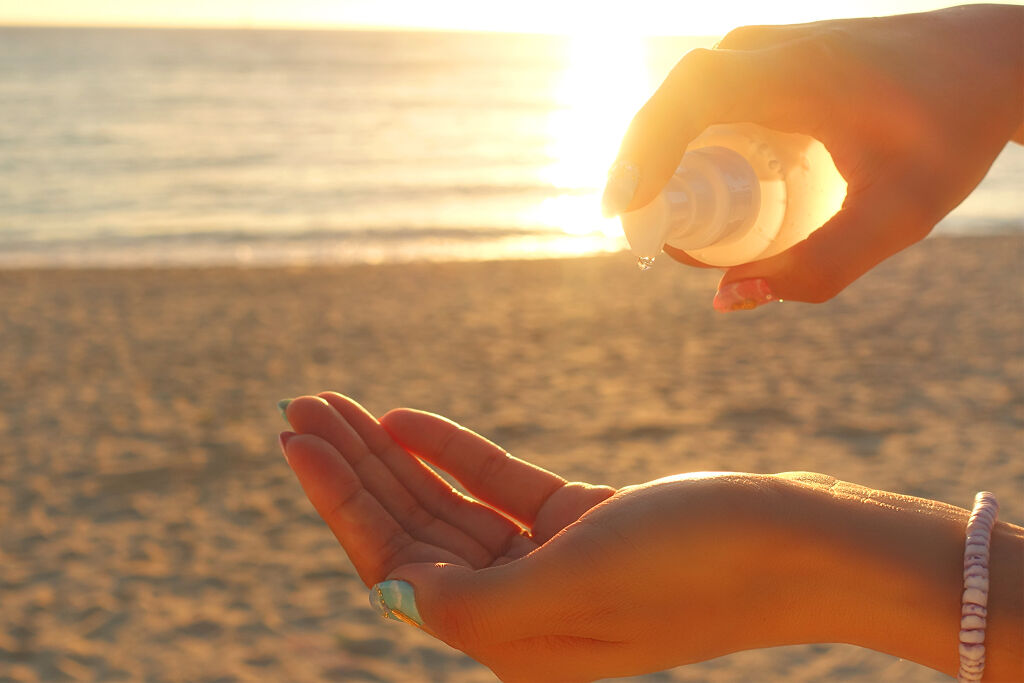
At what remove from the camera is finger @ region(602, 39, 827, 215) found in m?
1.41

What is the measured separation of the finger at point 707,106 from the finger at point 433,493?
81 centimetres

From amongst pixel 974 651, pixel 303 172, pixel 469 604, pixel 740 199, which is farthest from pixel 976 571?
pixel 303 172

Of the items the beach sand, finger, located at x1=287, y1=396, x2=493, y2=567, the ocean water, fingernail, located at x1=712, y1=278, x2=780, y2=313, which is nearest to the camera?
fingernail, located at x1=712, y1=278, x2=780, y2=313

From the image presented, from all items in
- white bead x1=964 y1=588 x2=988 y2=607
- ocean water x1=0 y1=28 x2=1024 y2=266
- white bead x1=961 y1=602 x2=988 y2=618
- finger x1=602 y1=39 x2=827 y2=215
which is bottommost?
white bead x1=961 y1=602 x2=988 y2=618

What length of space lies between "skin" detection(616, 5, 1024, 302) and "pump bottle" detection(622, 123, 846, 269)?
0.14 ft

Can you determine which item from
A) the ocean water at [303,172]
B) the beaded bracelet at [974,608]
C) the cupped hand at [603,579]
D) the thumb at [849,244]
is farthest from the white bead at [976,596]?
the ocean water at [303,172]

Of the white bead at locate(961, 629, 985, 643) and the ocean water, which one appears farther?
the ocean water

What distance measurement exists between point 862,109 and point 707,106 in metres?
0.32

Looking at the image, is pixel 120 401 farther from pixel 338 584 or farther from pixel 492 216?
pixel 492 216

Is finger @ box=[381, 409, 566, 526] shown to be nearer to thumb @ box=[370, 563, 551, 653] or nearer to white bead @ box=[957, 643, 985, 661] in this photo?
thumb @ box=[370, 563, 551, 653]

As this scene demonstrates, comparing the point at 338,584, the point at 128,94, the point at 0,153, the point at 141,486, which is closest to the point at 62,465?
the point at 141,486

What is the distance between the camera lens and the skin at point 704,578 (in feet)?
5.01

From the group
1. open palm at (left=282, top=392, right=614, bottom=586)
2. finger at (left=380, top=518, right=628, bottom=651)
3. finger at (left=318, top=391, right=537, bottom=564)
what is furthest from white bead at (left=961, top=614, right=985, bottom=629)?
finger at (left=318, top=391, right=537, bottom=564)

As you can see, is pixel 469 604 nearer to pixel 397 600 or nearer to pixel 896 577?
pixel 397 600
